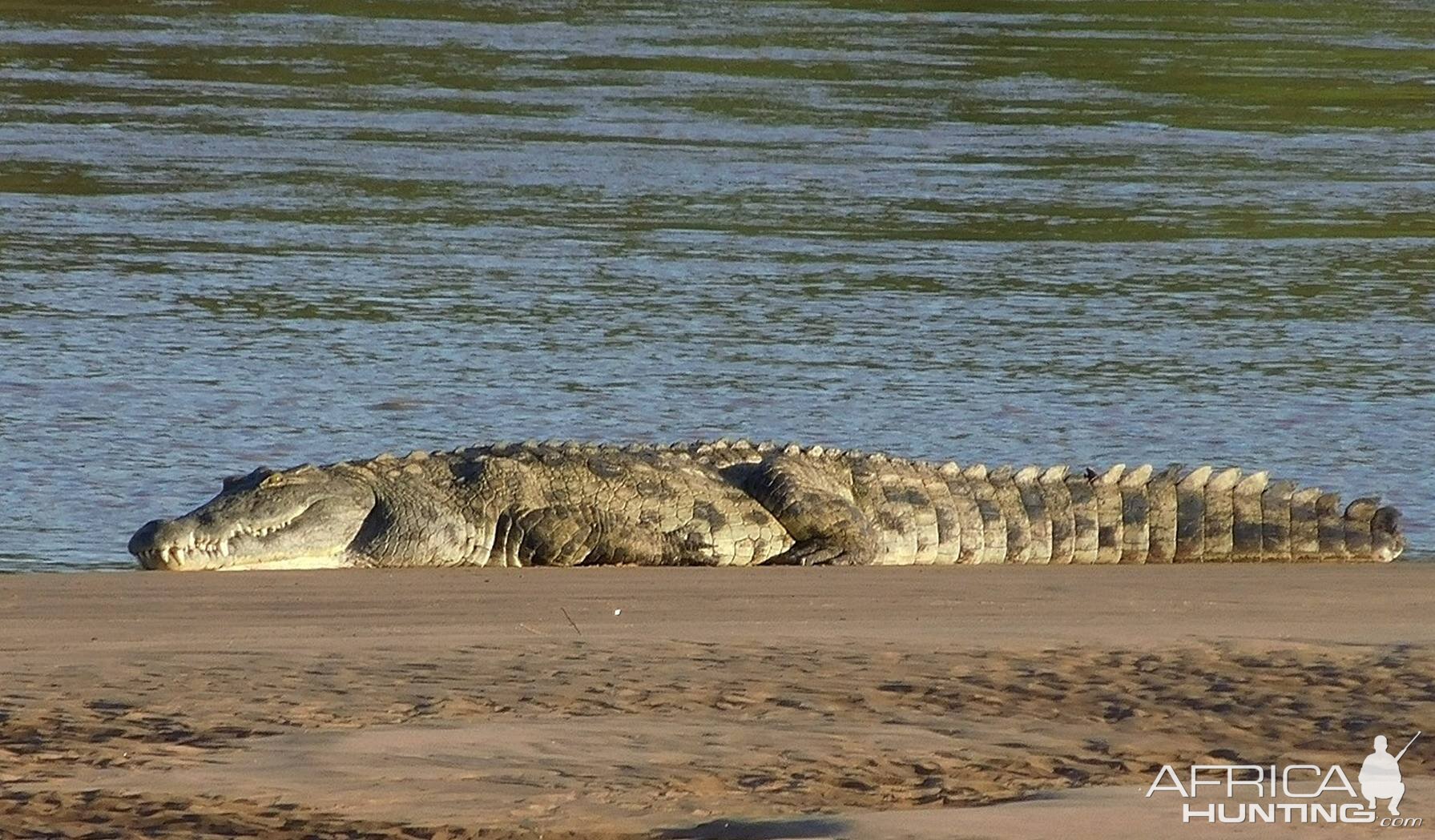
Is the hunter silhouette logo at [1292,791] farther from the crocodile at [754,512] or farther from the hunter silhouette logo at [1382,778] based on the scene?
the crocodile at [754,512]

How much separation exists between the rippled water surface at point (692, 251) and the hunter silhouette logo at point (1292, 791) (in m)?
4.12

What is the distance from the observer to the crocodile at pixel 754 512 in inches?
308

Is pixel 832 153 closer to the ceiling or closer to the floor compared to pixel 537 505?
closer to the ceiling

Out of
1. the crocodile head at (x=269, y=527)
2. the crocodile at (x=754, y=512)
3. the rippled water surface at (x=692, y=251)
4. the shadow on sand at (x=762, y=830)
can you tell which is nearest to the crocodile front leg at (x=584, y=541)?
the crocodile at (x=754, y=512)

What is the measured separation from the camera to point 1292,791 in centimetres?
471

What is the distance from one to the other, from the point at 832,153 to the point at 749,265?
3.76 meters

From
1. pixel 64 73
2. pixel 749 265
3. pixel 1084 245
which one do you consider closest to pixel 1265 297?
pixel 1084 245

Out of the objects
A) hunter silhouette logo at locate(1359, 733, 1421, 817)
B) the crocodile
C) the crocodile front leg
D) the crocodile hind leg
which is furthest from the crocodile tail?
hunter silhouette logo at locate(1359, 733, 1421, 817)

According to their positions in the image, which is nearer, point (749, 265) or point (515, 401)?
point (515, 401)

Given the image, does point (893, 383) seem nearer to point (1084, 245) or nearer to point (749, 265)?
point (749, 265)

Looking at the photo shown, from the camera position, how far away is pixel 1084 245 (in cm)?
1412

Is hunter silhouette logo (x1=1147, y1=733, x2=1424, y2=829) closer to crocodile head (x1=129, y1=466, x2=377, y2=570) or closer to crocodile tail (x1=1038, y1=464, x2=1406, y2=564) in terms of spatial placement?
crocodile tail (x1=1038, y1=464, x2=1406, y2=564)

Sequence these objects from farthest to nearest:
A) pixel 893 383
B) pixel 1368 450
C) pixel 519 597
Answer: pixel 893 383, pixel 1368 450, pixel 519 597

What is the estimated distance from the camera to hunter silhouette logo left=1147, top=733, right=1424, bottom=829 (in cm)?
451
